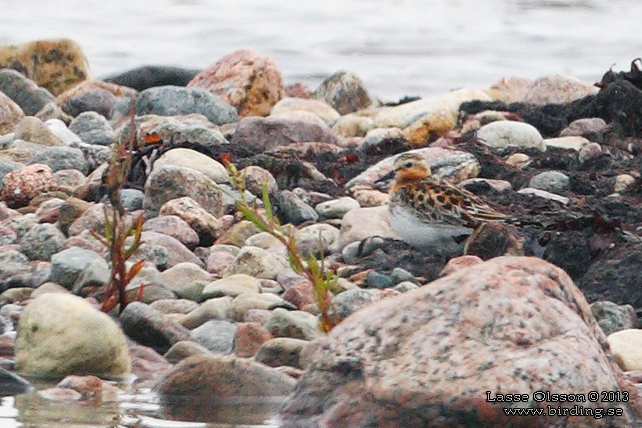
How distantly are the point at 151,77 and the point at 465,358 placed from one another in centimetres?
1336

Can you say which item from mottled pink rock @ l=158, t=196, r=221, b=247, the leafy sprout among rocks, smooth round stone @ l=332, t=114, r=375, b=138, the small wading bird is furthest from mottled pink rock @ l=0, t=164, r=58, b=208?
smooth round stone @ l=332, t=114, r=375, b=138

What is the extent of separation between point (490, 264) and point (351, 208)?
3874 millimetres

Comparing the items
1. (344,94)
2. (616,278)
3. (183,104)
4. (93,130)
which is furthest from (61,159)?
(344,94)

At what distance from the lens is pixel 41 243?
6691 mm

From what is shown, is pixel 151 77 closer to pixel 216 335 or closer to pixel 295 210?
pixel 295 210

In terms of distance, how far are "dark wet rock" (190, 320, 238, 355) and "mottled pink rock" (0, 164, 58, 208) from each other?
3.08 m

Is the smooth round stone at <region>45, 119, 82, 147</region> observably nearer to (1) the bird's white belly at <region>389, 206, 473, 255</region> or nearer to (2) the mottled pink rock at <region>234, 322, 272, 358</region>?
(1) the bird's white belly at <region>389, 206, 473, 255</region>

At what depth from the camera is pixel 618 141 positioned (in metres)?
10.4

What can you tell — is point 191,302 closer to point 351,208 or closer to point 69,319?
point 69,319

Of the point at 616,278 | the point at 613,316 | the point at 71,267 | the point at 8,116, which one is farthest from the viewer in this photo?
the point at 8,116

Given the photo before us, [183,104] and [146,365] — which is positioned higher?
[146,365]

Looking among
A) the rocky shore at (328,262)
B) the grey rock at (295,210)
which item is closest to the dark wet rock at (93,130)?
the rocky shore at (328,262)

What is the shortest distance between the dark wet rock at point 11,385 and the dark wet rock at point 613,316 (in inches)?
101

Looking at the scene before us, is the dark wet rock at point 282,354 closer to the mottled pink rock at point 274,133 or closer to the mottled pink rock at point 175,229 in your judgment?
the mottled pink rock at point 175,229
